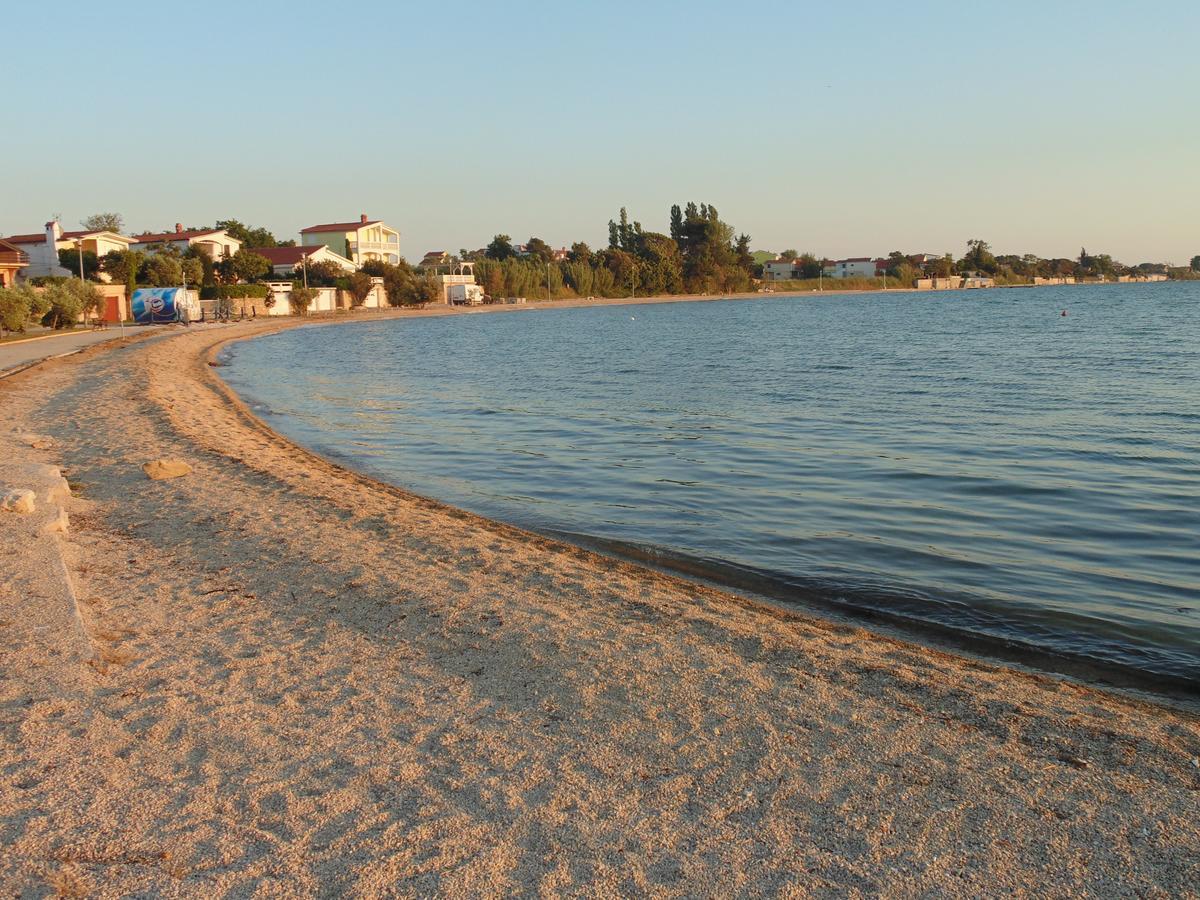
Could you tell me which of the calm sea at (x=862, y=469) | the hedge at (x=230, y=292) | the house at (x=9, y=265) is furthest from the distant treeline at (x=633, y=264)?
the calm sea at (x=862, y=469)

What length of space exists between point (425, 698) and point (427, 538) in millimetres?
4719

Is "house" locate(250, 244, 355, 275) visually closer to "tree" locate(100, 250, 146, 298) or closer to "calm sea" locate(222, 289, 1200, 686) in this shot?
"tree" locate(100, 250, 146, 298)

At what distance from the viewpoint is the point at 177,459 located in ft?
48.6

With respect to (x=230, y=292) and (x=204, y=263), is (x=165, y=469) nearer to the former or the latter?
(x=230, y=292)

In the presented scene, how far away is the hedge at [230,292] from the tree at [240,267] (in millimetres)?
4153

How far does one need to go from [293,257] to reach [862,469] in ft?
294

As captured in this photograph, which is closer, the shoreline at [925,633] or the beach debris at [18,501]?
the shoreline at [925,633]

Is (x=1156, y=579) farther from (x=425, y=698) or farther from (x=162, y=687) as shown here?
(x=162, y=687)

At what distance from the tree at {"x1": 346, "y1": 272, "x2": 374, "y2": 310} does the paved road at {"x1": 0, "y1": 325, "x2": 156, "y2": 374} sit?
5053 centimetres

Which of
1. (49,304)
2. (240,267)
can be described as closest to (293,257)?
(240,267)

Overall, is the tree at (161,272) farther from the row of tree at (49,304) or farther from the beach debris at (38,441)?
the beach debris at (38,441)

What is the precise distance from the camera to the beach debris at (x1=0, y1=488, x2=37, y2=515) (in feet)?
32.0

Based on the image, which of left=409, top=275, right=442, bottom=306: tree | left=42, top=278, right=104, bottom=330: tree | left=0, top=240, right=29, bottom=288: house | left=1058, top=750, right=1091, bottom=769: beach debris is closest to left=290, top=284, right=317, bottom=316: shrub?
left=409, top=275, right=442, bottom=306: tree

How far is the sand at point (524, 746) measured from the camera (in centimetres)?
412
